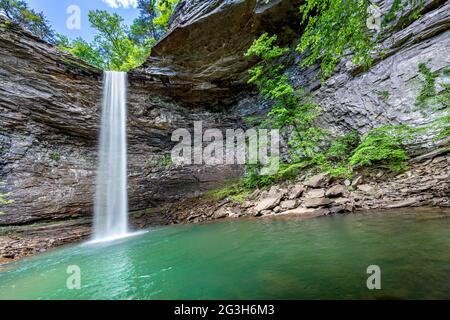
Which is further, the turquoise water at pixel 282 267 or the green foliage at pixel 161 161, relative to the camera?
the green foliage at pixel 161 161

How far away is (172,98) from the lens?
1392cm

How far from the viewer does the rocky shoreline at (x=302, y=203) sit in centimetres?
587

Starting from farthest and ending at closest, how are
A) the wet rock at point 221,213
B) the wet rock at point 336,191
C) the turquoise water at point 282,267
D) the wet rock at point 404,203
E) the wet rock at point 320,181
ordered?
1. the wet rock at point 221,213
2. the wet rock at point 320,181
3. the wet rock at point 336,191
4. the wet rock at point 404,203
5. the turquoise water at point 282,267

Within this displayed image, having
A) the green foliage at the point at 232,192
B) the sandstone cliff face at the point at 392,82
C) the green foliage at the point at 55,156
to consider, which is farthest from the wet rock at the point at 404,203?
the green foliage at the point at 55,156

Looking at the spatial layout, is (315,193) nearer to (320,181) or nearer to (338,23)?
(320,181)

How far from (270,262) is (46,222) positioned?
9810mm

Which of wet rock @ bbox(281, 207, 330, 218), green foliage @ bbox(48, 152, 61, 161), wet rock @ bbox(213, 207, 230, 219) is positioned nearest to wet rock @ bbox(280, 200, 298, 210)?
wet rock @ bbox(281, 207, 330, 218)

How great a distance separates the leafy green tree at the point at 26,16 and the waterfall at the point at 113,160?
6.50 meters

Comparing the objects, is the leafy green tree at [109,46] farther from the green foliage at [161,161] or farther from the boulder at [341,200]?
the boulder at [341,200]

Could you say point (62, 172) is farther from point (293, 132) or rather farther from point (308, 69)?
point (308, 69)

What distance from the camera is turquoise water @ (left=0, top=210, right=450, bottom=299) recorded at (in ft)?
8.04

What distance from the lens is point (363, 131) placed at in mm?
9242

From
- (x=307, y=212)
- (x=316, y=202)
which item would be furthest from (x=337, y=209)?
(x=307, y=212)

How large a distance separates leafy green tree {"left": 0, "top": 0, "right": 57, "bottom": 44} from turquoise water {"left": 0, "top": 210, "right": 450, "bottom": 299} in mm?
15596
